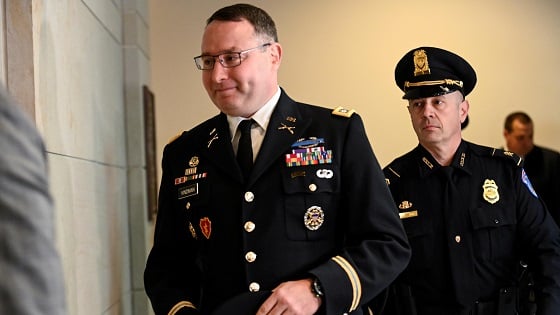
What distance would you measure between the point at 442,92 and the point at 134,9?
1.50 m

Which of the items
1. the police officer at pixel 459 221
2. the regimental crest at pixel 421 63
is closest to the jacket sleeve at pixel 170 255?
the police officer at pixel 459 221

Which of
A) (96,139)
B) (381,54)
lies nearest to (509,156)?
(96,139)

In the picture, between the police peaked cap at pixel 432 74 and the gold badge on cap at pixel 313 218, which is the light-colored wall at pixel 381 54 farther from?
the gold badge on cap at pixel 313 218

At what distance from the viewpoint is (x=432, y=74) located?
2.79m

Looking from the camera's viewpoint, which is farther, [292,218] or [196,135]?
[196,135]

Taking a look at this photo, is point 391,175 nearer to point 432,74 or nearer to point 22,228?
point 432,74

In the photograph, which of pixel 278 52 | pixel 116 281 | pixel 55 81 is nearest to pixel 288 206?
pixel 278 52

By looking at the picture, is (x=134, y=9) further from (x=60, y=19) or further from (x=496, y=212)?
(x=496, y=212)

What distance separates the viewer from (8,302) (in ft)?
2.18

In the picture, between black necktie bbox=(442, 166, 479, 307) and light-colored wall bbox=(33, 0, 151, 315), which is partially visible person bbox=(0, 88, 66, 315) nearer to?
light-colored wall bbox=(33, 0, 151, 315)

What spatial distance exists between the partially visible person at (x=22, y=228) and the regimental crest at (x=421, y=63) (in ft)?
7.39

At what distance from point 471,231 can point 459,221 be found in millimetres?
51

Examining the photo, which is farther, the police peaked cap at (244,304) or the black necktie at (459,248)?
the black necktie at (459,248)

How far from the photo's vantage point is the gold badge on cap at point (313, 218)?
6.77 feet
